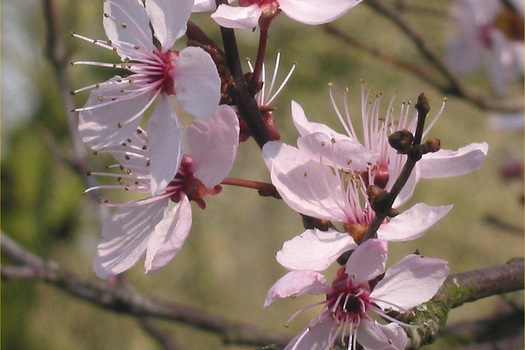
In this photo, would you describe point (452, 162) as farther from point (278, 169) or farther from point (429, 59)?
point (429, 59)

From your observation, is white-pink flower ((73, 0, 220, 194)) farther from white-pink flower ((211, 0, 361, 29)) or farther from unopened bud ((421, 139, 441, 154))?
unopened bud ((421, 139, 441, 154))

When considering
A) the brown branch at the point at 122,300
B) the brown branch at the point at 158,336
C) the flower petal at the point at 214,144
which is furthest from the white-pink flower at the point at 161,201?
the brown branch at the point at 158,336

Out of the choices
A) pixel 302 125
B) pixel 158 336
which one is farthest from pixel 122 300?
pixel 302 125

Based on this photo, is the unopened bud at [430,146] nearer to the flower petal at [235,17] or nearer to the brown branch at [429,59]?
the flower petal at [235,17]

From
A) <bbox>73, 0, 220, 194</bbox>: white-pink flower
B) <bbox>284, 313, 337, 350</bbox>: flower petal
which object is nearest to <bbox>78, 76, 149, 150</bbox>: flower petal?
<bbox>73, 0, 220, 194</bbox>: white-pink flower

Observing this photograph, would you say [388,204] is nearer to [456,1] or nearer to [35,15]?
[456,1]
